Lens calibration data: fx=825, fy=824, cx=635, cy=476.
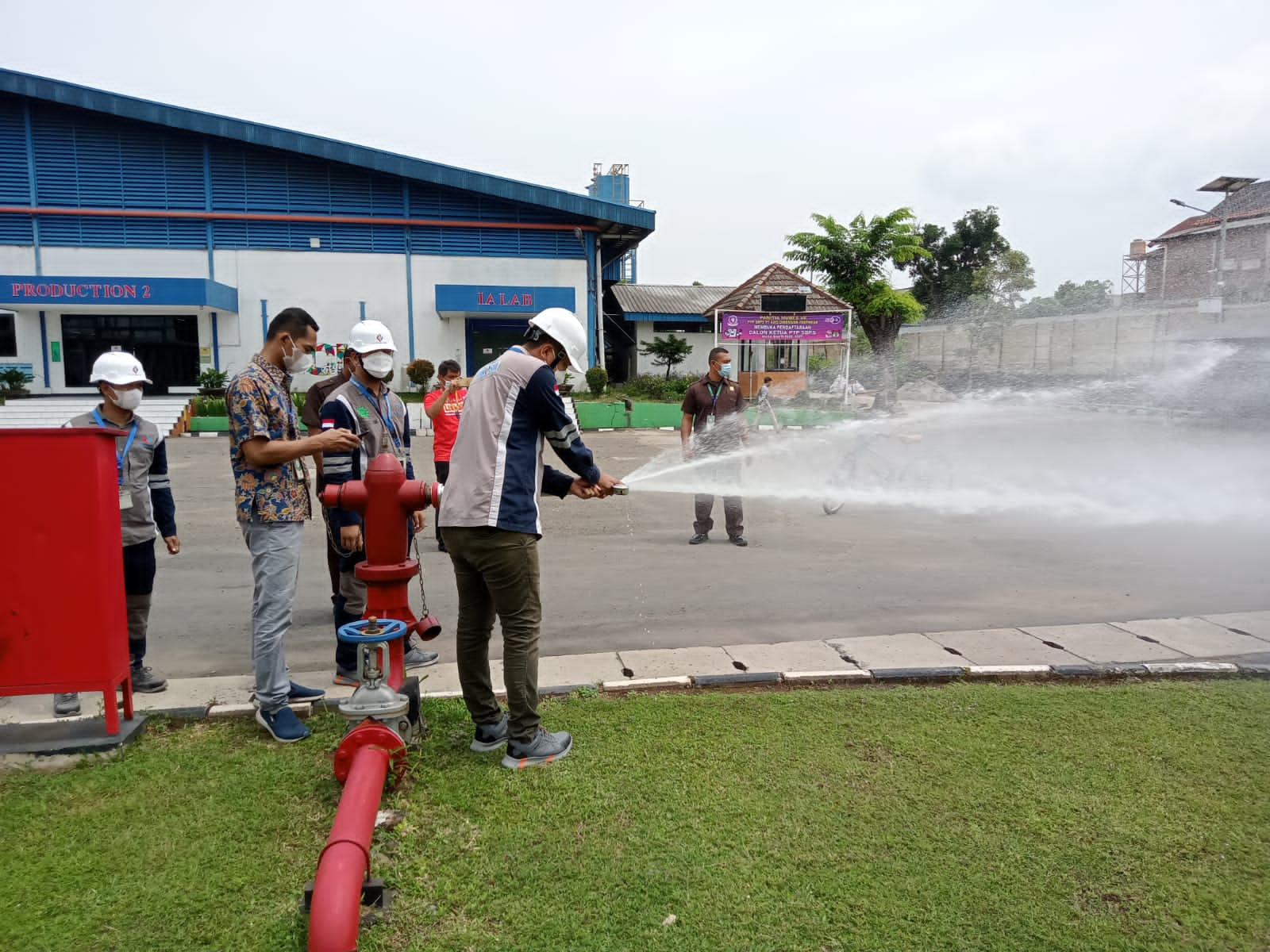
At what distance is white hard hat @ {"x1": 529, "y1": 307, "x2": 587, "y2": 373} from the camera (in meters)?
3.71

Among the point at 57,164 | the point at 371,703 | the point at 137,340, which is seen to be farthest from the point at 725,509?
the point at 57,164

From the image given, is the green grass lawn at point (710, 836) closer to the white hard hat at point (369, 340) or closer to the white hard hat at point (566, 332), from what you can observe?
the white hard hat at point (566, 332)

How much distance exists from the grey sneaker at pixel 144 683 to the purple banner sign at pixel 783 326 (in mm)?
23728

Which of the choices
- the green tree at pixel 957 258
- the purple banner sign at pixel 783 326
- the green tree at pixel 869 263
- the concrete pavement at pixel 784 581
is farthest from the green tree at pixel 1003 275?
the concrete pavement at pixel 784 581

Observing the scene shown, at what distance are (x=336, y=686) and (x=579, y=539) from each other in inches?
184

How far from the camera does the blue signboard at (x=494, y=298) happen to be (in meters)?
29.0

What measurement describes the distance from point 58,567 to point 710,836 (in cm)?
314

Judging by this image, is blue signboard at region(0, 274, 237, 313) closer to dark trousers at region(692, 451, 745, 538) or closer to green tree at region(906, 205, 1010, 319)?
dark trousers at region(692, 451, 745, 538)

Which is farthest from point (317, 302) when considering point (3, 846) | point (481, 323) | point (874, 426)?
point (3, 846)

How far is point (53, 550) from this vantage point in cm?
375

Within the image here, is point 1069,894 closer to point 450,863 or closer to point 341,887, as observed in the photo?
point 450,863

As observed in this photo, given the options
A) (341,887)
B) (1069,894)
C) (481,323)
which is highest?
(481,323)

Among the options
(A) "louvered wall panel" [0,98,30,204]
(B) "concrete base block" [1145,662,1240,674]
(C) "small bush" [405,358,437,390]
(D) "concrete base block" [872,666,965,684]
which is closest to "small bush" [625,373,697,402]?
(C) "small bush" [405,358,437,390]

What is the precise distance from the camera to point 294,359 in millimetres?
4203
